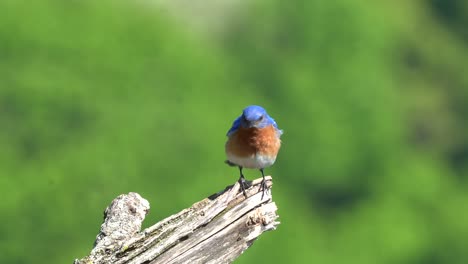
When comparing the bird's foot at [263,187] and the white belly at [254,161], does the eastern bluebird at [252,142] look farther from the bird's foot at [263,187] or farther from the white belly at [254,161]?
the bird's foot at [263,187]

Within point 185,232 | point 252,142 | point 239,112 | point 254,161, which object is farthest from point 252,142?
point 239,112

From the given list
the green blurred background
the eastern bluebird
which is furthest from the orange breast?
the green blurred background

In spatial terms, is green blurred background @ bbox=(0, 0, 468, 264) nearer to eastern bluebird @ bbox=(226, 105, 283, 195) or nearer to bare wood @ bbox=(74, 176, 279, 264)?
eastern bluebird @ bbox=(226, 105, 283, 195)

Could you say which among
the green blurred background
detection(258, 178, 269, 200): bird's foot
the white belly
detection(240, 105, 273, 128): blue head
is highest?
the green blurred background

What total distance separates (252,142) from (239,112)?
24.0 m

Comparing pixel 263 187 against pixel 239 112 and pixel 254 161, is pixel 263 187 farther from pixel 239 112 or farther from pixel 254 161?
pixel 239 112

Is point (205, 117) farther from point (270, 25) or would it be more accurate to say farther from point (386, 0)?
point (386, 0)

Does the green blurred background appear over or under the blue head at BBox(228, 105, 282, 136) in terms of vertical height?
over

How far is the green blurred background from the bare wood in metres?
17.9

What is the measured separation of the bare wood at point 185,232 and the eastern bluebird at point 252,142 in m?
1.70

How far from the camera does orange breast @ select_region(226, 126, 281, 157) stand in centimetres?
1224

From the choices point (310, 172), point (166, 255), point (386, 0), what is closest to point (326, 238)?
point (310, 172)

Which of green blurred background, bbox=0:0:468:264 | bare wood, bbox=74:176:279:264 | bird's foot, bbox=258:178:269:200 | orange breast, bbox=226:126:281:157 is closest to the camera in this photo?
bare wood, bbox=74:176:279:264

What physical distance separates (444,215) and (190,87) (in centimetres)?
1317
